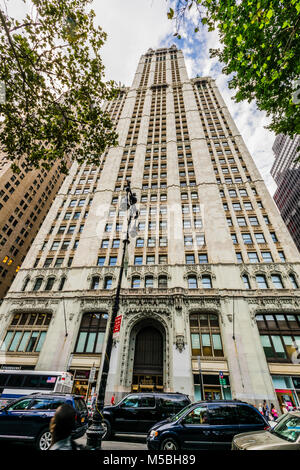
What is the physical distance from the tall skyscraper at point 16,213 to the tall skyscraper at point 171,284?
2288cm

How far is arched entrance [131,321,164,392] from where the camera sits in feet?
67.0

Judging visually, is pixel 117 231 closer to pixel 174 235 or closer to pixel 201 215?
pixel 174 235

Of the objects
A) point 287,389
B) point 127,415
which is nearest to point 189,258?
point 287,389

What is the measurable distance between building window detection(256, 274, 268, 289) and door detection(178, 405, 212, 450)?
19.8 meters

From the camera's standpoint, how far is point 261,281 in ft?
80.6

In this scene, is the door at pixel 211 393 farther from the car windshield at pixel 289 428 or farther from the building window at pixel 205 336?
the car windshield at pixel 289 428

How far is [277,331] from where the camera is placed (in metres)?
21.2

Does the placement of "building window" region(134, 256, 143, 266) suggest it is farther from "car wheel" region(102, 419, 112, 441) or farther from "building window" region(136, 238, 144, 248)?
"car wheel" region(102, 419, 112, 441)

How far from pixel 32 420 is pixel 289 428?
8675 mm

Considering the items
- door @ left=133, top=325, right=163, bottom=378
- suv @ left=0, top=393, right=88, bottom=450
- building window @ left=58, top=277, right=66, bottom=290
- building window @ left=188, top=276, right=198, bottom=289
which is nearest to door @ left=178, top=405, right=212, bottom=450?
suv @ left=0, top=393, right=88, bottom=450

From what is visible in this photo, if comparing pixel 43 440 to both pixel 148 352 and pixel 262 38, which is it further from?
pixel 262 38

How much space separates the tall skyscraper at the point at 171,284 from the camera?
20000 mm
